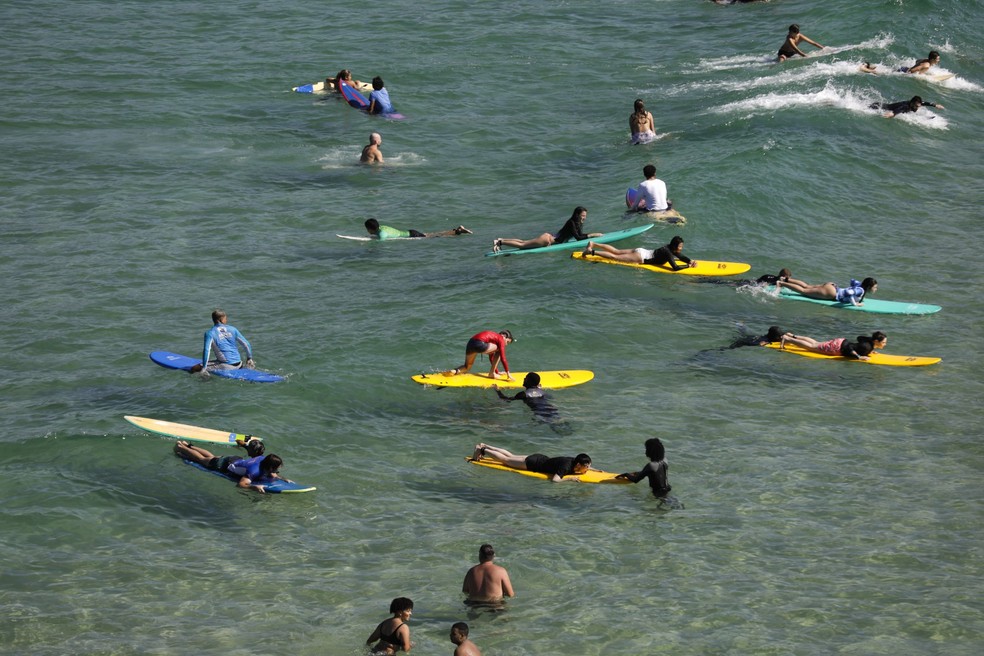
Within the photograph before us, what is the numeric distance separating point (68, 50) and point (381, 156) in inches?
627

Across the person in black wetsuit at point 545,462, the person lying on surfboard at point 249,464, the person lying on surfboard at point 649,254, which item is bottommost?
the person lying on surfboard at point 249,464

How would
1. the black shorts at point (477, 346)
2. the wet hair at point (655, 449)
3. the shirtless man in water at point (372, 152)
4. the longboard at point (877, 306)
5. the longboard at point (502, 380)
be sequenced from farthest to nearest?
the shirtless man in water at point (372, 152)
the longboard at point (877, 306)
the longboard at point (502, 380)
the black shorts at point (477, 346)
the wet hair at point (655, 449)

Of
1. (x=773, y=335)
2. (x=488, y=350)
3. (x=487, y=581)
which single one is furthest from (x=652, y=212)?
(x=487, y=581)

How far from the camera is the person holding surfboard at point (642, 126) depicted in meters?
32.7

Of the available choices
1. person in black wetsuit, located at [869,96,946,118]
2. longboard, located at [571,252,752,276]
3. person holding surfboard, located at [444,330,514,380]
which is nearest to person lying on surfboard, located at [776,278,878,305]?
longboard, located at [571,252,752,276]

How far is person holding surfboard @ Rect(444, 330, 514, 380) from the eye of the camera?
20078 millimetres

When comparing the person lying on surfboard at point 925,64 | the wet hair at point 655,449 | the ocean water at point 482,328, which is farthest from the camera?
the person lying on surfboard at point 925,64

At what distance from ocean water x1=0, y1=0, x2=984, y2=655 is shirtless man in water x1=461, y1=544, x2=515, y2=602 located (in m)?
0.25

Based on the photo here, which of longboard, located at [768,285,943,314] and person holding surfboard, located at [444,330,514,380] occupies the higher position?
longboard, located at [768,285,943,314]

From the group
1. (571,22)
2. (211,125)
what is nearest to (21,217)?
(211,125)

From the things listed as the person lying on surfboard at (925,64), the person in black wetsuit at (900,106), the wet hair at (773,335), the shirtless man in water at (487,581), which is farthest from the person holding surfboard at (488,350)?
the person lying on surfboard at (925,64)

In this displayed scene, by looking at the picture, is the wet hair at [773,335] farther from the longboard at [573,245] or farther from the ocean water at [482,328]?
the longboard at [573,245]

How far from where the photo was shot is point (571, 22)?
150 ft

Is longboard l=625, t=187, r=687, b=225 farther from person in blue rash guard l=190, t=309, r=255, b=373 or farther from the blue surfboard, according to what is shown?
the blue surfboard
